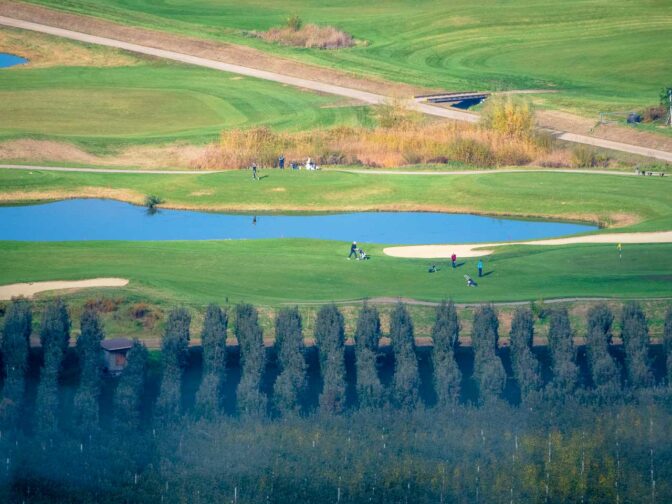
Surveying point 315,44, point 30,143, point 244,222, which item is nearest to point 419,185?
point 244,222

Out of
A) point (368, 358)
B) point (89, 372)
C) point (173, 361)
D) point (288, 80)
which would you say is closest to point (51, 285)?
point (173, 361)

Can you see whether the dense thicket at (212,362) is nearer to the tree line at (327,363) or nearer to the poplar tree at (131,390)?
the tree line at (327,363)

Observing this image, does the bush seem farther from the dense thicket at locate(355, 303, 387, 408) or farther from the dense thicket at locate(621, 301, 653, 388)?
the dense thicket at locate(355, 303, 387, 408)

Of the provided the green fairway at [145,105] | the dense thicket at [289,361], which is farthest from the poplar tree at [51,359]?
the green fairway at [145,105]

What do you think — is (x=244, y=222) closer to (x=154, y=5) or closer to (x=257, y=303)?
(x=257, y=303)

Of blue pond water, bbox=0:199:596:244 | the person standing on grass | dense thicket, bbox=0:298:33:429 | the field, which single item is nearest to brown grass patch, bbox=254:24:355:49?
the field

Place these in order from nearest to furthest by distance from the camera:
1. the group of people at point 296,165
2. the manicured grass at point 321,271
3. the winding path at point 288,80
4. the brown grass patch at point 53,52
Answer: the manicured grass at point 321,271
the group of people at point 296,165
the winding path at point 288,80
the brown grass patch at point 53,52
